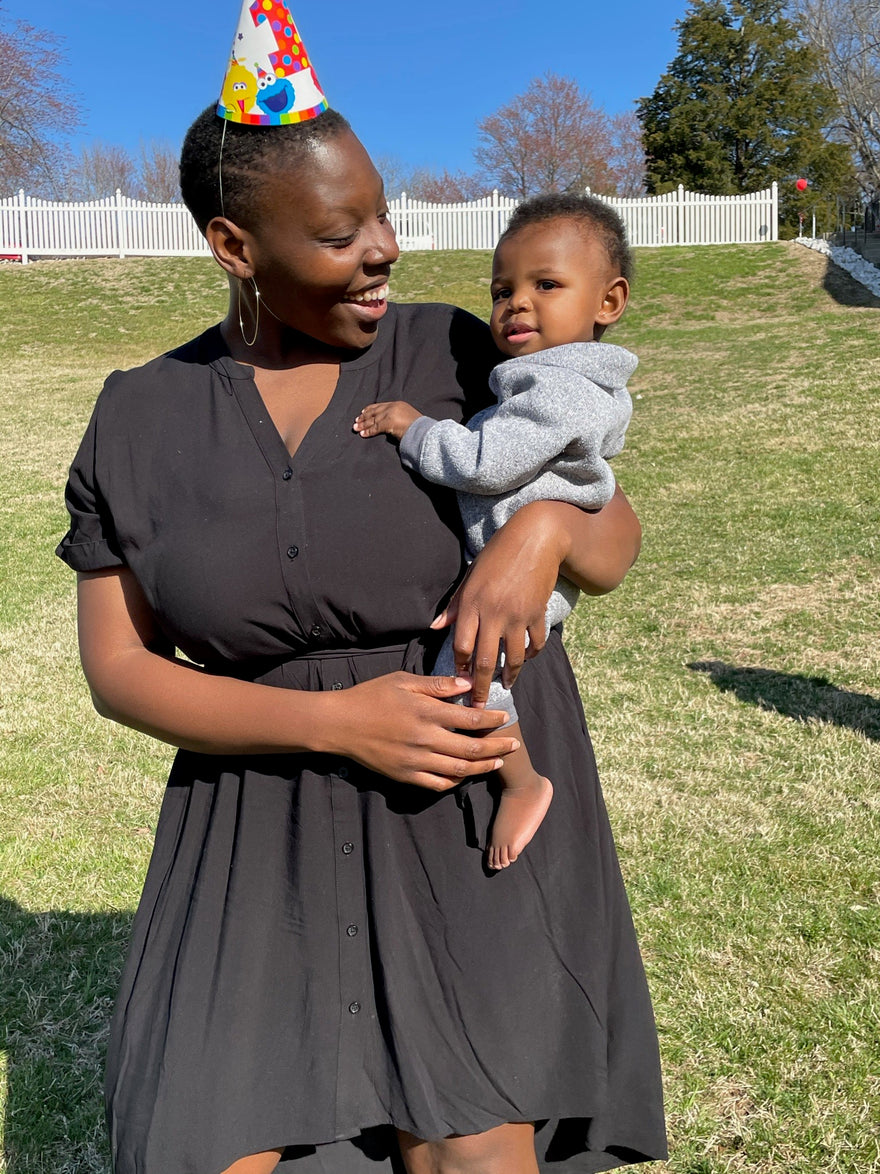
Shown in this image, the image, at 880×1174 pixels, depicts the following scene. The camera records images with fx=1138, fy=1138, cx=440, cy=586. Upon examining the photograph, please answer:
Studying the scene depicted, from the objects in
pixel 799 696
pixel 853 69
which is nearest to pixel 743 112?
pixel 853 69

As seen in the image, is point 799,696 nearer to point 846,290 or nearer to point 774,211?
point 846,290

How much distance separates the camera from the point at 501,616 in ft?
5.04

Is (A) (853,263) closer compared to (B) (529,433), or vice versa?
(B) (529,433)

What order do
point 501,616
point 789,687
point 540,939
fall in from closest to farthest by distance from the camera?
point 501,616 → point 540,939 → point 789,687

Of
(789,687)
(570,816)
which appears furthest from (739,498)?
(570,816)

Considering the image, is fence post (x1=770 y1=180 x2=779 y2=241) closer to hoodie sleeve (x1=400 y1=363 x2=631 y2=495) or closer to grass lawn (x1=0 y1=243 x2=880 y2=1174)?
grass lawn (x1=0 y1=243 x2=880 y2=1174)

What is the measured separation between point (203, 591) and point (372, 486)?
0.28 m

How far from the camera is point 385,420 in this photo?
1.62 metres

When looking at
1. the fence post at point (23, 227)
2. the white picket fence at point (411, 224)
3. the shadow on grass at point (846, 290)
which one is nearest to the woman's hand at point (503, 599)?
the shadow on grass at point (846, 290)

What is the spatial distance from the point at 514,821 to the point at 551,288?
3.05 ft

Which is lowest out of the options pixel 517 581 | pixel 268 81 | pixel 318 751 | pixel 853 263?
pixel 318 751

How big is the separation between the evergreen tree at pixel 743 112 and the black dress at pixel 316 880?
35555 millimetres

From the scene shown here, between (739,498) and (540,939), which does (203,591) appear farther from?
(739,498)

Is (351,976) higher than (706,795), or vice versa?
(351,976)
